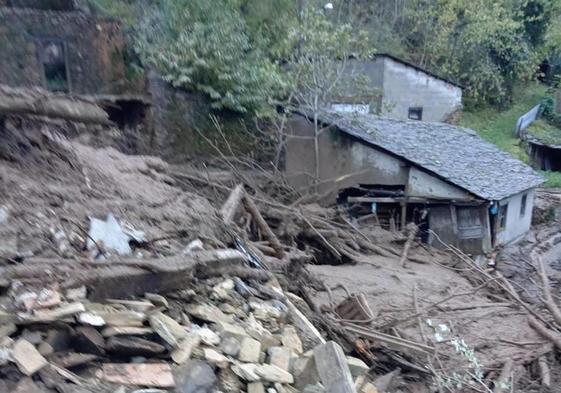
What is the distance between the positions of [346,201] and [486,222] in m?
4.10

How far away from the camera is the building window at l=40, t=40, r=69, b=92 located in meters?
13.7

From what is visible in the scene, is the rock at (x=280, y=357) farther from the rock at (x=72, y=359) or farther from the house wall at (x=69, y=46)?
the house wall at (x=69, y=46)

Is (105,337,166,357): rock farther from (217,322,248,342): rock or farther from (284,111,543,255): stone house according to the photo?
(284,111,543,255): stone house

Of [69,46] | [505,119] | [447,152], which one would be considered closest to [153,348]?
[69,46]

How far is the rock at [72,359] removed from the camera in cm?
323

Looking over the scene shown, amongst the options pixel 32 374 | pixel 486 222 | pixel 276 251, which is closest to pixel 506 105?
pixel 486 222

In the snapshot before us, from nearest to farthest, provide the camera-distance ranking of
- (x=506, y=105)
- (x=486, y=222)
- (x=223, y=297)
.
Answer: (x=223, y=297) < (x=486, y=222) < (x=506, y=105)

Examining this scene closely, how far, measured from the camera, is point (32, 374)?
305 centimetres

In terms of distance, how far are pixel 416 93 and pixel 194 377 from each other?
2172 centimetres

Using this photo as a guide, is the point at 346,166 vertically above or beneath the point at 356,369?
above

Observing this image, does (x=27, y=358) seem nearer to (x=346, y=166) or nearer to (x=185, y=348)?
(x=185, y=348)

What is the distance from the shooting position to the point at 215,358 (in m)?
3.69

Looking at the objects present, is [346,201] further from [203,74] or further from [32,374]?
[32,374]

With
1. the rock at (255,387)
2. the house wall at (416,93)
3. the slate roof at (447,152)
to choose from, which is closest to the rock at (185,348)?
the rock at (255,387)
